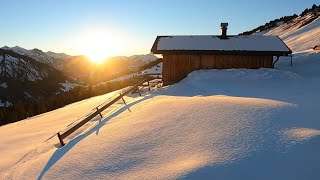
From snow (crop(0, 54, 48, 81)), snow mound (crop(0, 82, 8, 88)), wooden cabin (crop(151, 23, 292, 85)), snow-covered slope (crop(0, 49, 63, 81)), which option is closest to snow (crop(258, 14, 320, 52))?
wooden cabin (crop(151, 23, 292, 85))

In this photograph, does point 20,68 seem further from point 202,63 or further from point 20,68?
point 202,63

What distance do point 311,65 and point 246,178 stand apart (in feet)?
67.8

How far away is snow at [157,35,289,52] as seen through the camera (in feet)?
74.4

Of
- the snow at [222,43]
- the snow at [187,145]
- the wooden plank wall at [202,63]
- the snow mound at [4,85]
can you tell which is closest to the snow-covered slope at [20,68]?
the snow mound at [4,85]

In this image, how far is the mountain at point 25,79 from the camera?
115m

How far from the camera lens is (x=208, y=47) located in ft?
74.7

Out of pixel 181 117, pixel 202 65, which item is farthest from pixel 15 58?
pixel 181 117

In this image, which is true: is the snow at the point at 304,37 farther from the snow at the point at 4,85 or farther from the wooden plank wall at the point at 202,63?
the snow at the point at 4,85

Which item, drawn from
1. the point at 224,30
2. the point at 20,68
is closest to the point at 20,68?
the point at 20,68

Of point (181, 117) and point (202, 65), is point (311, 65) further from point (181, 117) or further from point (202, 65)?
point (181, 117)

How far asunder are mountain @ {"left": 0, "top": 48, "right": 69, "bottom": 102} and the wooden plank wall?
96.3 meters

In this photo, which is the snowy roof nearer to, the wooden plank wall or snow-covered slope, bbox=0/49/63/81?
the wooden plank wall

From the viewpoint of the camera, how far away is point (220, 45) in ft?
76.0

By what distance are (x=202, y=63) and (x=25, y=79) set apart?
126993 mm
